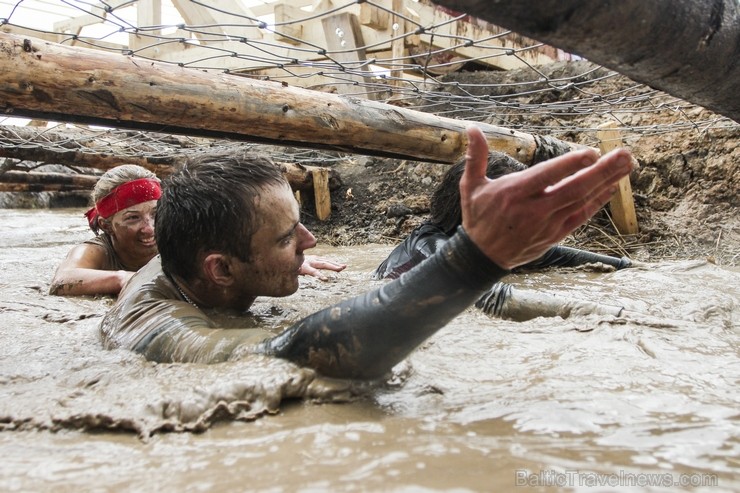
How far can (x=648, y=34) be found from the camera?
4.31ft

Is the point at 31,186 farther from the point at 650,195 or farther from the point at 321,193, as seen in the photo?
the point at 650,195

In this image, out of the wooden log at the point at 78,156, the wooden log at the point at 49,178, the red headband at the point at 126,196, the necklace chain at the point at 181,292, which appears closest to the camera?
the necklace chain at the point at 181,292

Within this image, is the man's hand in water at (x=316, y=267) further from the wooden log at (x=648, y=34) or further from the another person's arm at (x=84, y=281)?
the wooden log at (x=648, y=34)

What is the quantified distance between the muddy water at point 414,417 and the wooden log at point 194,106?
3.90 feet

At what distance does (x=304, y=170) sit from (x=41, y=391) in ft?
19.7

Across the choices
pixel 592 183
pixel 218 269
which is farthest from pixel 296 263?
pixel 592 183

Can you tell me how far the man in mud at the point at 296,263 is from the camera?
139 cm

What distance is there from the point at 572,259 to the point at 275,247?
288 centimetres

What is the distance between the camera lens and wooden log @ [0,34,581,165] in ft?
9.25

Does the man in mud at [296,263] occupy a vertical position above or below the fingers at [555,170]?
below

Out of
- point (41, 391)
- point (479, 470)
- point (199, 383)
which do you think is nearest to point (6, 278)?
point (41, 391)

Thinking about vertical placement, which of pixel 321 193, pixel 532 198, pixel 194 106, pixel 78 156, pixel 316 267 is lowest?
pixel 316 267

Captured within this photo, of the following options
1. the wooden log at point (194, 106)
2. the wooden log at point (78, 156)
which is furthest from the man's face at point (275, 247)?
the wooden log at point (78, 156)

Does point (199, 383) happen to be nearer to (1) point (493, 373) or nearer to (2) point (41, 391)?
(2) point (41, 391)
